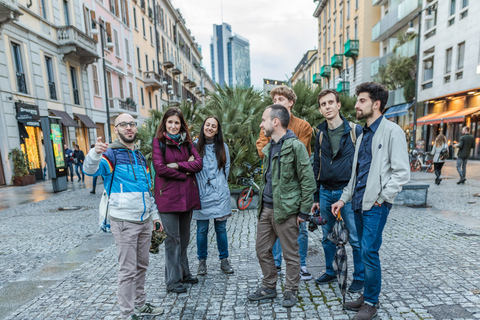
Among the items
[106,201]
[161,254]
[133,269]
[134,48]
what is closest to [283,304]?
[133,269]

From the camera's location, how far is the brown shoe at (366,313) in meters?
2.34

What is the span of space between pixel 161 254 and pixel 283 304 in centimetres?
216

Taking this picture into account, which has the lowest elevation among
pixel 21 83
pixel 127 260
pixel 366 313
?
pixel 366 313

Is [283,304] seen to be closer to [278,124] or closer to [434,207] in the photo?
[278,124]

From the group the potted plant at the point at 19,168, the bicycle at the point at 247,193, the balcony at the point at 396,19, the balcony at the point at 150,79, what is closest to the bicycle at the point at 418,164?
the bicycle at the point at 247,193

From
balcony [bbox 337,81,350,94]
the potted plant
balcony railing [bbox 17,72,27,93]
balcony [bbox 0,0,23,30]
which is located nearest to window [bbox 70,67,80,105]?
balcony railing [bbox 17,72,27,93]

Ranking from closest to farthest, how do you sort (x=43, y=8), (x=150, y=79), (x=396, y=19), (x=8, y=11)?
(x=8, y=11), (x=43, y=8), (x=396, y=19), (x=150, y=79)

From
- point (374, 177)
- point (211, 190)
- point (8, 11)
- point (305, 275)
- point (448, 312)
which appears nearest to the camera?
point (374, 177)

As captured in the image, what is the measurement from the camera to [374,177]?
229cm

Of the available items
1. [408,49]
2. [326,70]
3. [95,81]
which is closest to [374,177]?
[95,81]

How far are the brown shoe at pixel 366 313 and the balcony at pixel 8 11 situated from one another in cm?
1578

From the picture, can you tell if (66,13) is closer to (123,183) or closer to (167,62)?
(167,62)

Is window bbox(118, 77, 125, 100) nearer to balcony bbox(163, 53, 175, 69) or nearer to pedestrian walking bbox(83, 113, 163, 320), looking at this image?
balcony bbox(163, 53, 175, 69)

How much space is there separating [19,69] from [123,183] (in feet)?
50.5
